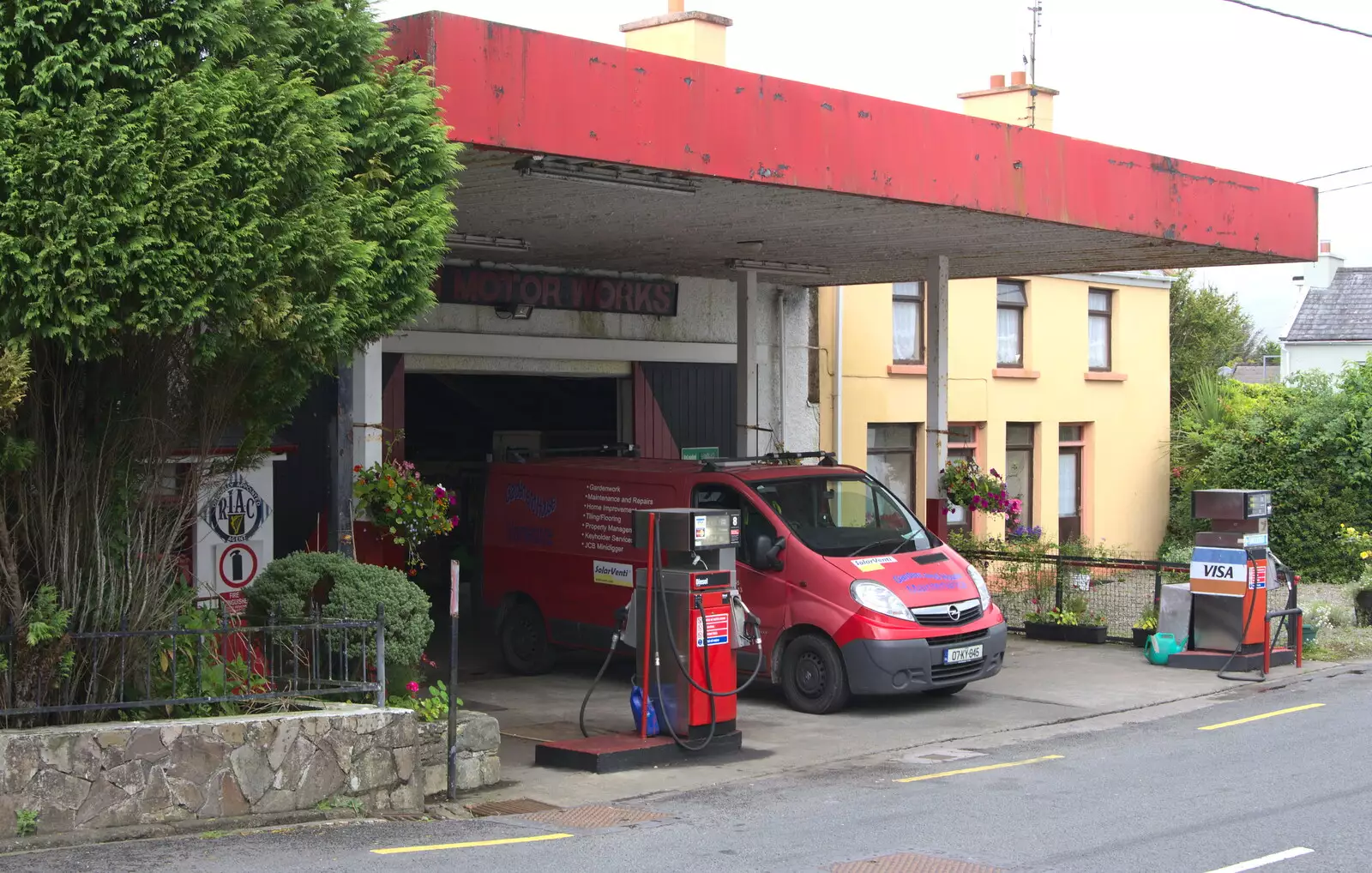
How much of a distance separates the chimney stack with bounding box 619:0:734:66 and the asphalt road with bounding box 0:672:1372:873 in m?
12.1

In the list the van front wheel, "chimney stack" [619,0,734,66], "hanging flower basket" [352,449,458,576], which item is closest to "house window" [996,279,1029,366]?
"chimney stack" [619,0,734,66]

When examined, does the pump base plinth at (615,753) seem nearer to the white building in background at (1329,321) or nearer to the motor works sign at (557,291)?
the motor works sign at (557,291)

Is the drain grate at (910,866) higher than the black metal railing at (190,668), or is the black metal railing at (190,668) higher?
the black metal railing at (190,668)

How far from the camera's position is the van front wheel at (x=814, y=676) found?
12.2 meters

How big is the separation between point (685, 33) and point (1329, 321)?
1122 inches

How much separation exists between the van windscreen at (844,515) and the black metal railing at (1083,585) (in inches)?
154

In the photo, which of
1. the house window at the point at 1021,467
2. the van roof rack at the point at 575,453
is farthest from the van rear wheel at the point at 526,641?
the house window at the point at 1021,467

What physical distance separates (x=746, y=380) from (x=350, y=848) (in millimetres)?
10473

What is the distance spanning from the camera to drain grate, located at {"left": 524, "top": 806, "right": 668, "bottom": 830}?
8562 mm

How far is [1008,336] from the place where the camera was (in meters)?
24.0

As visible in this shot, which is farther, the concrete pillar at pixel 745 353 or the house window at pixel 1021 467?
the house window at pixel 1021 467

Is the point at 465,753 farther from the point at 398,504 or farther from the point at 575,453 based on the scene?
the point at 575,453

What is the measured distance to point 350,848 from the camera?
779 cm

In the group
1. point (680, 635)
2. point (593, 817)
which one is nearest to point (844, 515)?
point (680, 635)
